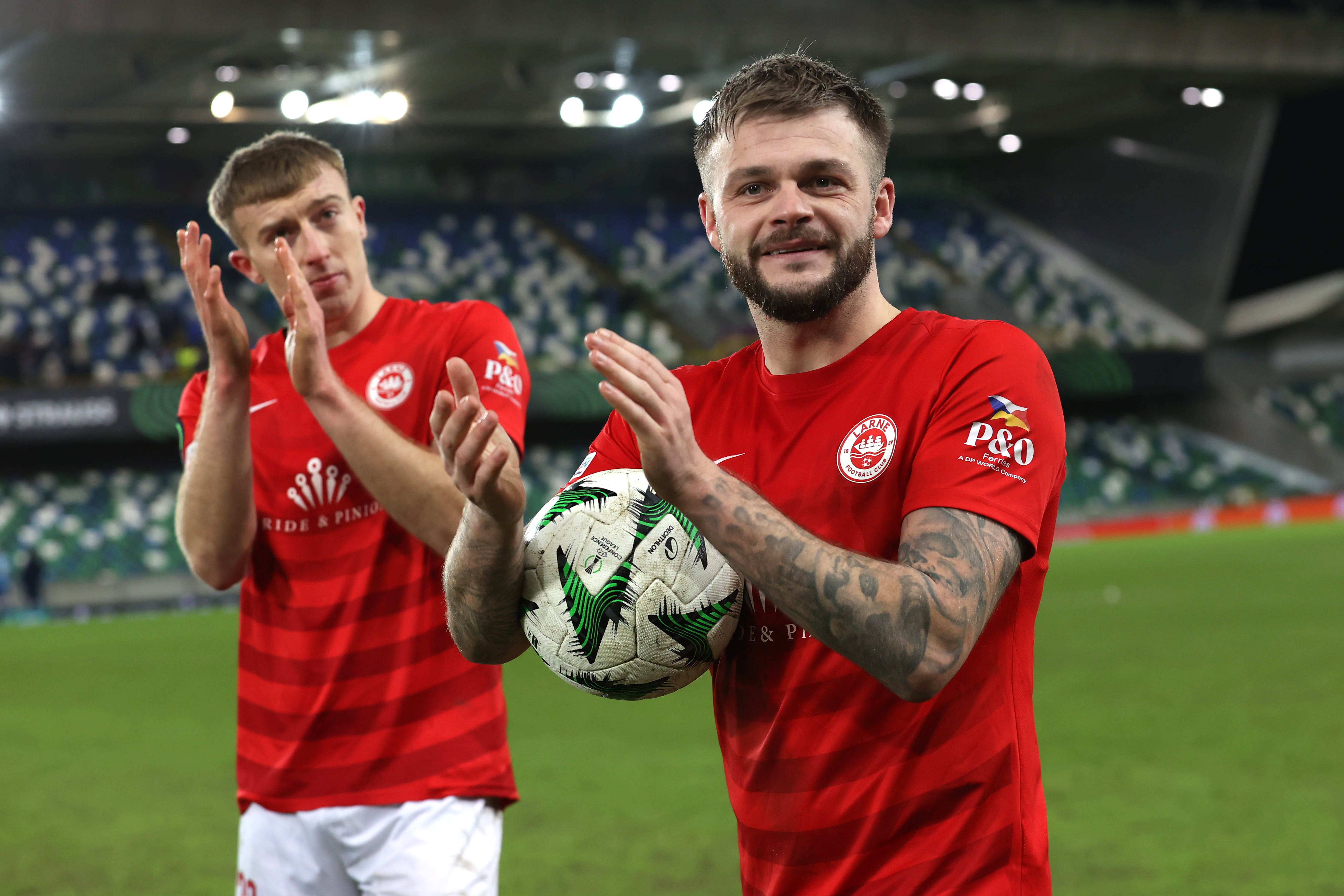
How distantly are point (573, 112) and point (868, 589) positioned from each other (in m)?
25.9

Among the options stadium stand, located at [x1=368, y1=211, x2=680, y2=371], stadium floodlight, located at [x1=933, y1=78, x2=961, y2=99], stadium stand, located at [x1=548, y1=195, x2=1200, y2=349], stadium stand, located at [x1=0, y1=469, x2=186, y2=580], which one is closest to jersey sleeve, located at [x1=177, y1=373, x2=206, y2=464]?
stadium stand, located at [x1=0, y1=469, x2=186, y2=580]

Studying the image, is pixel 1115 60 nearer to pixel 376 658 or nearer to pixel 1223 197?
pixel 1223 197

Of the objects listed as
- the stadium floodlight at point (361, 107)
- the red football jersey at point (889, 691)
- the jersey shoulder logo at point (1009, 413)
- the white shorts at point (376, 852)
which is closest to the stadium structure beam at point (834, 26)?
the stadium floodlight at point (361, 107)

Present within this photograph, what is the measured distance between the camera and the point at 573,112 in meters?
26.6

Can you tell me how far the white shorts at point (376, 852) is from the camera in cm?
288

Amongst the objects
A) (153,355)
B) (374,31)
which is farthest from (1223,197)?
(153,355)

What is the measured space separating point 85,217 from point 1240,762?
2573 cm

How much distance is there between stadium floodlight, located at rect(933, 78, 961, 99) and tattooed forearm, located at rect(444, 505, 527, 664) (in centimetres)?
2463

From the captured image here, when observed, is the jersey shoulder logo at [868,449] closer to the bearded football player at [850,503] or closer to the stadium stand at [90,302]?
the bearded football player at [850,503]

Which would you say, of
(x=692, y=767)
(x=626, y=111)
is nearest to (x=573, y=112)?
(x=626, y=111)

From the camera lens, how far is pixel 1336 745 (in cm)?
763

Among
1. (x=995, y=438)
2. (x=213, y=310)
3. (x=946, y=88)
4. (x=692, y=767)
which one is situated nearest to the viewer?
(x=995, y=438)

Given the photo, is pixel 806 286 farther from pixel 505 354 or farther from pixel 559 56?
pixel 559 56

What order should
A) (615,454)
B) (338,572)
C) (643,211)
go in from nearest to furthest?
(615,454), (338,572), (643,211)
